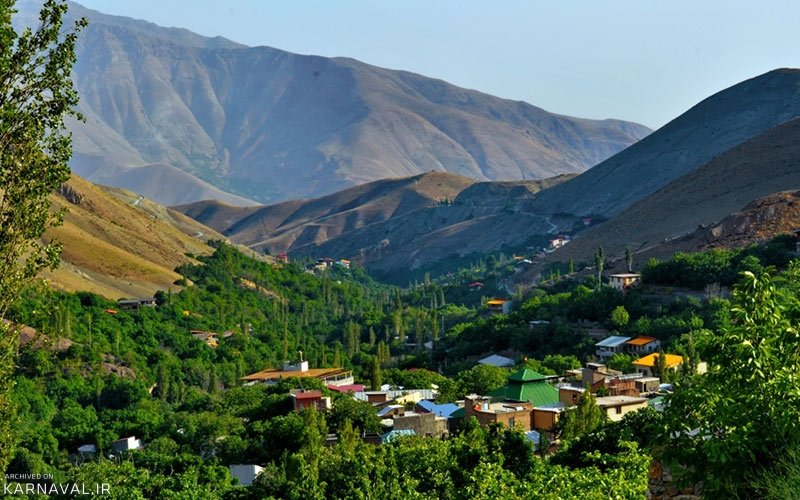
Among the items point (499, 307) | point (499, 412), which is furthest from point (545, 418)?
point (499, 307)

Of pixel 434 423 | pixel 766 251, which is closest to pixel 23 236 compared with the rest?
pixel 434 423

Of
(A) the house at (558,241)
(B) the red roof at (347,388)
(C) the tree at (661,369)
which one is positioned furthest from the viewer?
(A) the house at (558,241)

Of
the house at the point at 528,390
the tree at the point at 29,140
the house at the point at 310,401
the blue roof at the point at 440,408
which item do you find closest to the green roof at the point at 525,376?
the house at the point at 528,390

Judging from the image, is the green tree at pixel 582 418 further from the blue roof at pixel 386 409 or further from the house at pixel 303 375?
the house at pixel 303 375

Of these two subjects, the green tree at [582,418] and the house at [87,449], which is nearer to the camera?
the green tree at [582,418]

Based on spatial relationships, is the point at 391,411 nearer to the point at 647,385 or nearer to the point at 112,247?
the point at 647,385

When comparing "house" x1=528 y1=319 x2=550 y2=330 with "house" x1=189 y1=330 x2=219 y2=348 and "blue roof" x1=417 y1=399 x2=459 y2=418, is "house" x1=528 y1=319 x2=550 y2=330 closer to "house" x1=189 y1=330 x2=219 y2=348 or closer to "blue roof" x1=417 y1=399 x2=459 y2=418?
"house" x1=189 y1=330 x2=219 y2=348

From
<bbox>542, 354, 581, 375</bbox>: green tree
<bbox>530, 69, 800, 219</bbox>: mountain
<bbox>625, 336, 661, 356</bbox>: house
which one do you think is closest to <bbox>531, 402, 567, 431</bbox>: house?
<bbox>542, 354, 581, 375</bbox>: green tree
